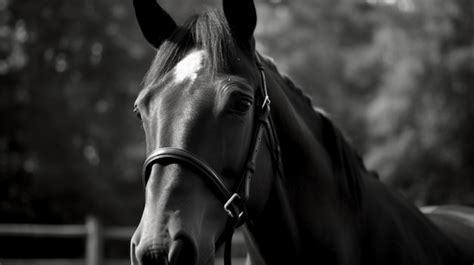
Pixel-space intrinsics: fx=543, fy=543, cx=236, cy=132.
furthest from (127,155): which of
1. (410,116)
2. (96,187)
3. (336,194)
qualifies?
(336,194)

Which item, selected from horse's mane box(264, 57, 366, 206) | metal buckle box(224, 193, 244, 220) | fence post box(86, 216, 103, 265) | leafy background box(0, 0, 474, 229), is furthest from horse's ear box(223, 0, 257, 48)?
leafy background box(0, 0, 474, 229)

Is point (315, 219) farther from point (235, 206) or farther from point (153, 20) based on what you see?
point (153, 20)

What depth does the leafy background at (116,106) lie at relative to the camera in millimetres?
12867

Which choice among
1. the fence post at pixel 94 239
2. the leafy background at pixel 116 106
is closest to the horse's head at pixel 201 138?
the fence post at pixel 94 239

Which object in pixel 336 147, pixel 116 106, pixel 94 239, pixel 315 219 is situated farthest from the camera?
pixel 116 106

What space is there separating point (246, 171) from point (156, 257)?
1.67 ft

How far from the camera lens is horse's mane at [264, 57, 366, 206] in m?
2.60

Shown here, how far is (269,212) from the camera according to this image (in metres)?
2.30

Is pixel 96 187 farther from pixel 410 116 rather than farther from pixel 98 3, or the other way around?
pixel 410 116

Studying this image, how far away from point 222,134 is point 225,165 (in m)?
0.12

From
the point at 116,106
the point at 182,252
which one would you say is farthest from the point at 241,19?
the point at 116,106

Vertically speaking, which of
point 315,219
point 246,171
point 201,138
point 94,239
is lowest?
point 94,239

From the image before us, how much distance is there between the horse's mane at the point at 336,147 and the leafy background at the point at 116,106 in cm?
1064

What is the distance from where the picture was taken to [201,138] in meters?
1.94
